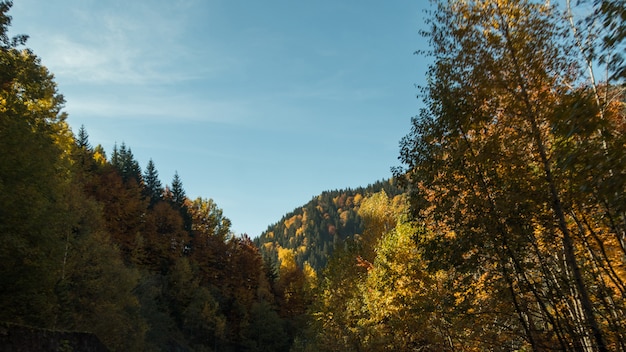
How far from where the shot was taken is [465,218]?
28.9 feet

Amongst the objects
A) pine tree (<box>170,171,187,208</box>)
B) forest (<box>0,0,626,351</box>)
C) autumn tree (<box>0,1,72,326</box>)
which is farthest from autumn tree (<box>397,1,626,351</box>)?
pine tree (<box>170,171,187,208</box>)

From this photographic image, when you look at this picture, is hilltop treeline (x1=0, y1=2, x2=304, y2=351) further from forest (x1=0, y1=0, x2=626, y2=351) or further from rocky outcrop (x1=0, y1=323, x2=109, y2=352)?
rocky outcrop (x1=0, y1=323, x2=109, y2=352)

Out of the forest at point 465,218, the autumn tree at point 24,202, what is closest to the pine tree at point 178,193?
the forest at point 465,218

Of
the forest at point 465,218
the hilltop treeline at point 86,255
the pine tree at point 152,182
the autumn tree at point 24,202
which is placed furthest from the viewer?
the pine tree at point 152,182

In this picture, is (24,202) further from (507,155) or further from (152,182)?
(152,182)

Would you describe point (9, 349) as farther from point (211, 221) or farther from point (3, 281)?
point (211, 221)

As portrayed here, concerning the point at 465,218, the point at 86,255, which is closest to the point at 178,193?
the point at 86,255

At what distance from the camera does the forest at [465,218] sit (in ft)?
24.1

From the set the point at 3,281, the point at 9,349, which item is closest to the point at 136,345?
the point at 3,281

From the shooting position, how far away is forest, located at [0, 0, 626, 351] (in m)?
7.35

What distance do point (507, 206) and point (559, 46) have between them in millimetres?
3476

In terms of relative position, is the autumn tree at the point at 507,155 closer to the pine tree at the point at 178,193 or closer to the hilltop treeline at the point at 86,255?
the hilltop treeline at the point at 86,255

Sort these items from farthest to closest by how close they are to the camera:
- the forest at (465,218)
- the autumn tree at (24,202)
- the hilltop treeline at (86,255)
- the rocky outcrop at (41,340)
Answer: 1. the hilltop treeline at (86,255)
2. the autumn tree at (24,202)
3. the rocky outcrop at (41,340)
4. the forest at (465,218)

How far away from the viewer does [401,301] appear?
58.2ft
